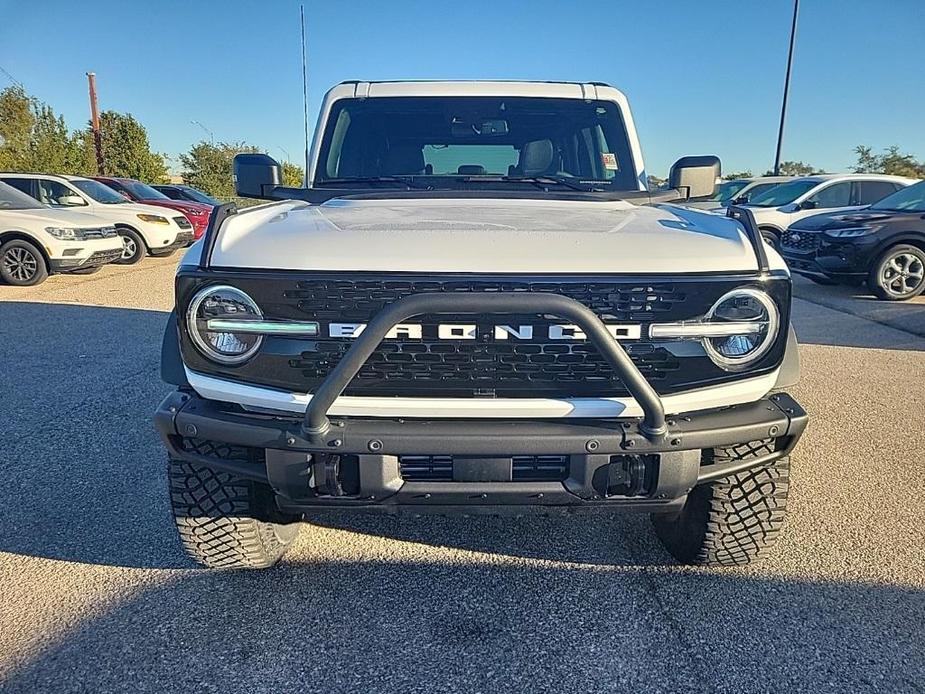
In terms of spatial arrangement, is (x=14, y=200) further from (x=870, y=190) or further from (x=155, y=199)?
(x=870, y=190)

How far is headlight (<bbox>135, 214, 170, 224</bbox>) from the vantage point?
40.2 feet

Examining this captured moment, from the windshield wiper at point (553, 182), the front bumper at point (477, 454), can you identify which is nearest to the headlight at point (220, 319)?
the front bumper at point (477, 454)

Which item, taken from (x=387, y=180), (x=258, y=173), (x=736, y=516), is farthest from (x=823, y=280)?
(x=258, y=173)

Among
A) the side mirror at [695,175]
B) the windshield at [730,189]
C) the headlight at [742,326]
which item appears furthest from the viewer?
the windshield at [730,189]

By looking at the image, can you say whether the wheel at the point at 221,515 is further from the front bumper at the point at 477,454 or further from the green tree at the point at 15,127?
the green tree at the point at 15,127

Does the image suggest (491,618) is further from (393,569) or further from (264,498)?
(264,498)

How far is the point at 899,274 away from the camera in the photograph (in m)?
8.72

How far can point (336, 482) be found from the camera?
198cm

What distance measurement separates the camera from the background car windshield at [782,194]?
12617mm

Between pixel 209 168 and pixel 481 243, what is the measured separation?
42127 millimetres

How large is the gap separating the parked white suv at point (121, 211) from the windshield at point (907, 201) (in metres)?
11.2

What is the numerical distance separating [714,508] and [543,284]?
1.10 m

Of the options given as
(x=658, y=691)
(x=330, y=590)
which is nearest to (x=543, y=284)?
(x=658, y=691)

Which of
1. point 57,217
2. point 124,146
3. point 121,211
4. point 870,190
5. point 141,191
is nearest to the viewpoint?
point 57,217
